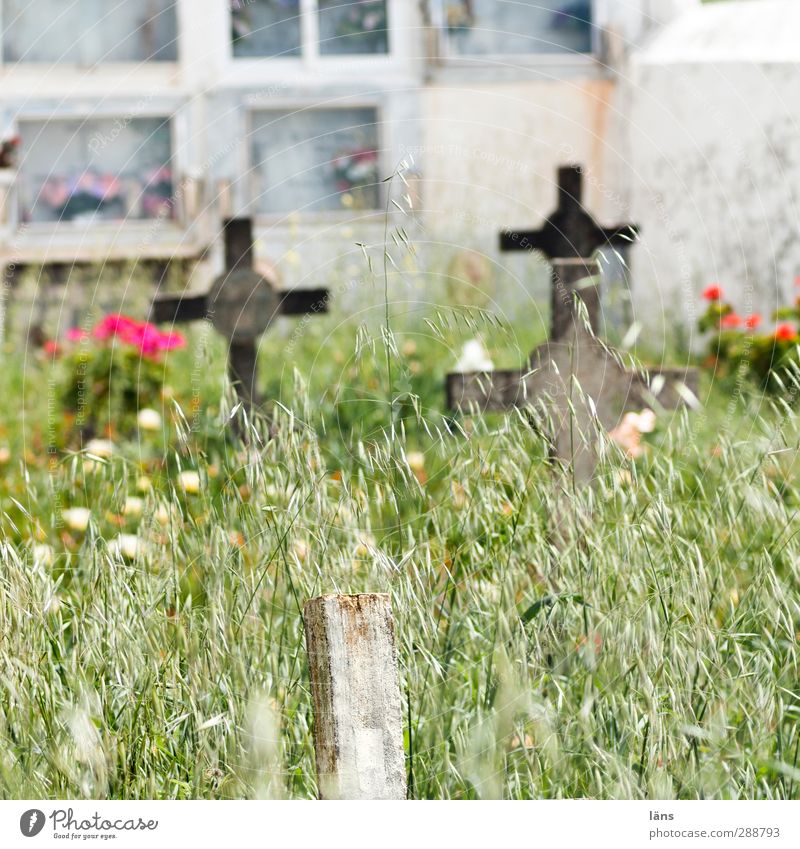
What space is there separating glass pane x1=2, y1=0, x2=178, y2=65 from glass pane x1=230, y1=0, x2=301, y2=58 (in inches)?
13.9

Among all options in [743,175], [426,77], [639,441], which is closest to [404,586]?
[639,441]

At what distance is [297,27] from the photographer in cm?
596

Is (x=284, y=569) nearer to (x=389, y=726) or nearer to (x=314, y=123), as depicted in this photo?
(x=389, y=726)

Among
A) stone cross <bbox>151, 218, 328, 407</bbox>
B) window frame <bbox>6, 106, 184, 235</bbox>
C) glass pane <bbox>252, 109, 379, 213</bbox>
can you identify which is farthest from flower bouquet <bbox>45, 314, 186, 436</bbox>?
glass pane <bbox>252, 109, 379, 213</bbox>

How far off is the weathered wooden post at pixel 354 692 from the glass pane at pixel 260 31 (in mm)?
5136

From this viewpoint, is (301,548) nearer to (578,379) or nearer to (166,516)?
(166,516)

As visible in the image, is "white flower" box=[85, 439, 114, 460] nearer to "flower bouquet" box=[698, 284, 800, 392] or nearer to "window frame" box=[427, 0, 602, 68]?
"flower bouquet" box=[698, 284, 800, 392]

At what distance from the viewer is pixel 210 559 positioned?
5.25 feet

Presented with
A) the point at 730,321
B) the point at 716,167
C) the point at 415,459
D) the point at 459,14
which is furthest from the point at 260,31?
the point at 415,459

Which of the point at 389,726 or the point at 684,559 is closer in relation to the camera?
the point at 389,726

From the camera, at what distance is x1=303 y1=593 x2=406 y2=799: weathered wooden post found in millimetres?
1298

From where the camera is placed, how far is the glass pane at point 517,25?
19.6 ft

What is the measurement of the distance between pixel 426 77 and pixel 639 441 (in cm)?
Answer: 400

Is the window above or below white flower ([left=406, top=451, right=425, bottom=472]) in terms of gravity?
above
